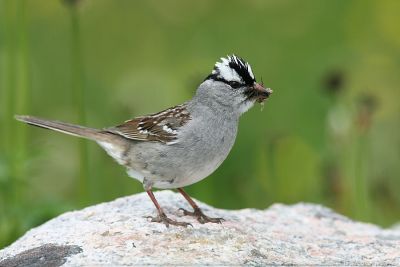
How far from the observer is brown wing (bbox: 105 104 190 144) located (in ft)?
16.4

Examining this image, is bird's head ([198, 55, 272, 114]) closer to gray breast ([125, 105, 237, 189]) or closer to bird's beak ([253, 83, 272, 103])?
bird's beak ([253, 83, 272, 103])

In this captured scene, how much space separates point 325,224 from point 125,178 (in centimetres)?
200

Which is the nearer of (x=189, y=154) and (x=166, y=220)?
(x=166, y=220)

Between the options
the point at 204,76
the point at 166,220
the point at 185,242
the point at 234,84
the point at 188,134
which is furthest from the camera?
the point at 204,76

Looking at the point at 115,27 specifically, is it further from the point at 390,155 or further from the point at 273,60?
the point at 390,155

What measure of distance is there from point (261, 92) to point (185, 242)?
106 cm

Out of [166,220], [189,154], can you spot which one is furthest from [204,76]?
[166,220]

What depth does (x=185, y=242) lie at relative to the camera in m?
4.25

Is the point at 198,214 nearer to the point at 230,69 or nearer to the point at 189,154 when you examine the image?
the point at 189,154

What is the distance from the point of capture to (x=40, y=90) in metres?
8.23

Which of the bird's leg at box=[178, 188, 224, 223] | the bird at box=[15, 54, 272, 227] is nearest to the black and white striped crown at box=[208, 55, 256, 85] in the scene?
the bird at box=[15, 54, 272, 227]

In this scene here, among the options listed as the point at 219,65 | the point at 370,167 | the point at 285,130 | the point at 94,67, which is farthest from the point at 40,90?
the point at 219,65

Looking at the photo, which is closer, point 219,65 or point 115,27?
point 219,65

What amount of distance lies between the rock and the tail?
1.22 feet
